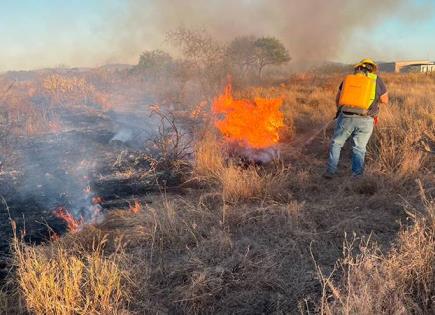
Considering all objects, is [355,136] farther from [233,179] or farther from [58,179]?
[58,179]

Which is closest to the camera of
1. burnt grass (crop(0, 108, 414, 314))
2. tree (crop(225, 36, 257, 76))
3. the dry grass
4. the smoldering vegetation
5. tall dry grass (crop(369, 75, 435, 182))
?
the dry grass

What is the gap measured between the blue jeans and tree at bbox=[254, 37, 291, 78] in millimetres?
19723

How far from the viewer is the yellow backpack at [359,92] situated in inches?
238

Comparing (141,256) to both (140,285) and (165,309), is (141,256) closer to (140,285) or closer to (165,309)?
(140,285)

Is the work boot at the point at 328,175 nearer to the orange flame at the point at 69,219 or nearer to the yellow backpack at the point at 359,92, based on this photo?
the yellow backpack at the point at 359,92

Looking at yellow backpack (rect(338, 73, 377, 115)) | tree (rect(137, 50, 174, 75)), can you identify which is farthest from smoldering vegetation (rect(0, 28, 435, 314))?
Answer: tree (rect(137, 50, 174, 75))

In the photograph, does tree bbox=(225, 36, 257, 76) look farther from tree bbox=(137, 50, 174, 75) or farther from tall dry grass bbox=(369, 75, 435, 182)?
tall dry grass bbox=(369, 75, 435, 182)

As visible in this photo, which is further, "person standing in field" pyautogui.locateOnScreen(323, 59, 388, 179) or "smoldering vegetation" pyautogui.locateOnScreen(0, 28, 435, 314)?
"person standing in field" pyautogui.locateOnScreen(323, 59, 388, 179)

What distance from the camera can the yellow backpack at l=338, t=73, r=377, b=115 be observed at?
6055 mm

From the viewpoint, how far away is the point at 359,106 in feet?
20.1

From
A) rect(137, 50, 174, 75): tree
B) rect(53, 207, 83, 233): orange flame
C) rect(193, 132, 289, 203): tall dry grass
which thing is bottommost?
rect(53, 207, 83, 233): orange flame

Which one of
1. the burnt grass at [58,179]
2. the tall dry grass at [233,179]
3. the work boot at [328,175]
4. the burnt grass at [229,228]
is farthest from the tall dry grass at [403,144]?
the burnt grass at [58,179]

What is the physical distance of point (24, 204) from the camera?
19.4ft

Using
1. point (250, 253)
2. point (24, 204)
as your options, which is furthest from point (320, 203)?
point (24, 204)
